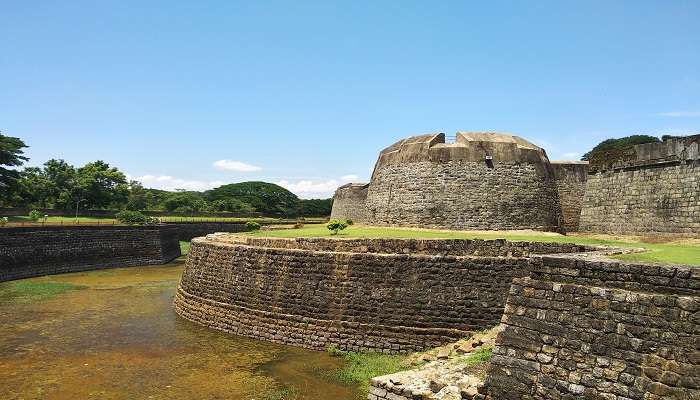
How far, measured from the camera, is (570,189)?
21.6 meters

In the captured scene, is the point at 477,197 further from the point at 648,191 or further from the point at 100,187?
the point at 100,187

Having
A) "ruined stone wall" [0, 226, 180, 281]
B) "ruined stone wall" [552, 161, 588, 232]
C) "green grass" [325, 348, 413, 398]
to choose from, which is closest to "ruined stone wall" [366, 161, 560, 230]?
"ruined stone wall" [552, 161, 588, 232]

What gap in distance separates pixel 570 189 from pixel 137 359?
17.5 metres

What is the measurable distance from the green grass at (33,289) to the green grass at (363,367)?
13.5m

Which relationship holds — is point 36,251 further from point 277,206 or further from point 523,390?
point 277,206

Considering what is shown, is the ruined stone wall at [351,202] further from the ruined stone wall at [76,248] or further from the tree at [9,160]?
the tree at [9,160]

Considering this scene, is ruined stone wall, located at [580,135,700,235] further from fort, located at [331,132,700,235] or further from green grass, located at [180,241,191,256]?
green grass, located at [180,241,191,256]

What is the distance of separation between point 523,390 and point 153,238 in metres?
31.0

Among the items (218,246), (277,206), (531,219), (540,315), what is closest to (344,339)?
(218,246)

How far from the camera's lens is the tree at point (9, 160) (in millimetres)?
35906

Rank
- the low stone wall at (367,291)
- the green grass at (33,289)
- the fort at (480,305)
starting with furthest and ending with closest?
the green grass at (33,289)
the low stone wall at (367,291)
the fort at (480,305)

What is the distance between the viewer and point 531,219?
19.4 meters

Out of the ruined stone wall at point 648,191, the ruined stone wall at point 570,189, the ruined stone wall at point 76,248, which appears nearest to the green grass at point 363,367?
the ruined stone wall at point 648,191

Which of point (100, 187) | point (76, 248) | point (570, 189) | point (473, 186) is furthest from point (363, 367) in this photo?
point (100, 187)
